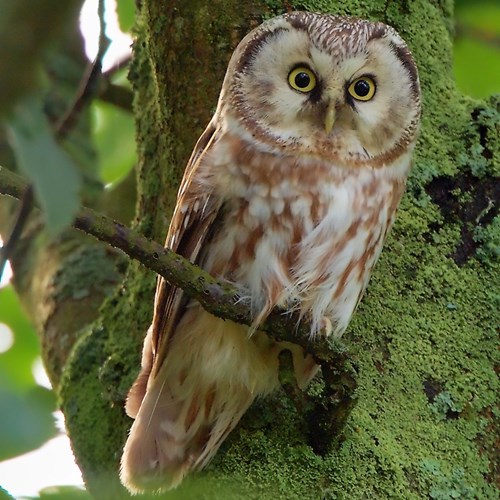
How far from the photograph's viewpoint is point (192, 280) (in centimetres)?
167

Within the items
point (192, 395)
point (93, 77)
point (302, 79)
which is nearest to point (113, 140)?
point (302, 79)

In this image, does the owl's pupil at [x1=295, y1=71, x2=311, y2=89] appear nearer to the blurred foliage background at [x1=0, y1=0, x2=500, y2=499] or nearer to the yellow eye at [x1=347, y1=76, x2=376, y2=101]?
the yellow eye at [x1=347, y1=76, x2=376, y2=101]

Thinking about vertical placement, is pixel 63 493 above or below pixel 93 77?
below

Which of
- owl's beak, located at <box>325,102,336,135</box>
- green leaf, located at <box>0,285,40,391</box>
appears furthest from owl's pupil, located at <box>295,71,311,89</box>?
green leaf, located at <box>0,285,40,391</box>

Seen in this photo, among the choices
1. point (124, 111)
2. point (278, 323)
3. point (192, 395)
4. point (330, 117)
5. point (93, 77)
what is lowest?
point (192, 395)

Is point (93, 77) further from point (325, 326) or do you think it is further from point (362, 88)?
point (362, 88)

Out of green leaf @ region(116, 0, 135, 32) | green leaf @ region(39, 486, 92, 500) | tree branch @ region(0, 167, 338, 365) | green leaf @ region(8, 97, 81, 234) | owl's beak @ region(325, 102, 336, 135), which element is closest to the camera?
green leaf @ region(8, 97, 81, 234)

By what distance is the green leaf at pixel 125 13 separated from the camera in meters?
3.15

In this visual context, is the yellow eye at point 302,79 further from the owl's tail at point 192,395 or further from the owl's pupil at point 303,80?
the owl's tail at point 192,395

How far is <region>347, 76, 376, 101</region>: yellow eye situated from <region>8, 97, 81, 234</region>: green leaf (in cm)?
187

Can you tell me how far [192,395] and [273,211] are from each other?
0.58 m

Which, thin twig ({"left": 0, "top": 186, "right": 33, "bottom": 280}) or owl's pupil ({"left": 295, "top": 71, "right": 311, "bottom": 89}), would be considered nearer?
thin twig ({"left": 0, "top": 186, "right": 33, "bottom": 280})

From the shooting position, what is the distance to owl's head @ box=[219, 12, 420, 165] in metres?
2.33

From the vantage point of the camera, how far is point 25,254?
355cm
